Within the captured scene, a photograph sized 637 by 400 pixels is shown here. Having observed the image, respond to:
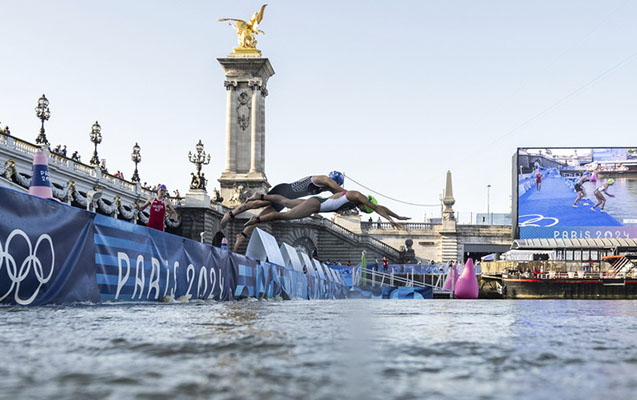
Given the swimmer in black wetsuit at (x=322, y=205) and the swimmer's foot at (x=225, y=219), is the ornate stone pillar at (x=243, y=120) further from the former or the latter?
the swimmer's foot at (x=225, y=219)

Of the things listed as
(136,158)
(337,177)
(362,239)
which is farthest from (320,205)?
(362,239)

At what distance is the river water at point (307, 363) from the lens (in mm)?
2051

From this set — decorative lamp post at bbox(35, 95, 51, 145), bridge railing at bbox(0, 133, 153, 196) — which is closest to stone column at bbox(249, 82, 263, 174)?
bridge railing at bbox(0, 133, 153, 196)

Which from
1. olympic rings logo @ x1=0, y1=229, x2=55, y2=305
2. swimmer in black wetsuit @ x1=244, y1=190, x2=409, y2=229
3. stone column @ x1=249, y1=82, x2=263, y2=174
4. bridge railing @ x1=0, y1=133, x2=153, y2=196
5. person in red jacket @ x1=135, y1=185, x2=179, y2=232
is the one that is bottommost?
olympic rings logo @ x1=0, y1=229, x2=55, y2=305

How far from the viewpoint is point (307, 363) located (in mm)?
2695

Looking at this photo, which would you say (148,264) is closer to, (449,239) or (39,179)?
(39,179)

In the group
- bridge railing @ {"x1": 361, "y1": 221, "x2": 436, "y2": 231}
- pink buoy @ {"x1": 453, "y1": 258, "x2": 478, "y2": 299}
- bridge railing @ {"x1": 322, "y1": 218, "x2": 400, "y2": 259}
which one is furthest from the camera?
bridge railing @ {"x1": 361, "y1": 221, "x2": 436, "y2": 231}

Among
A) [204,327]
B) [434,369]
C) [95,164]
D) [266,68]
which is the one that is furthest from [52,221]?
[266,68]

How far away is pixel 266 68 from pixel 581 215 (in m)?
29.0

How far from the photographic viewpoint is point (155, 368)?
2.48 metres

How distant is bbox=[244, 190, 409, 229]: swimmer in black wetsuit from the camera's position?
16.1 metres

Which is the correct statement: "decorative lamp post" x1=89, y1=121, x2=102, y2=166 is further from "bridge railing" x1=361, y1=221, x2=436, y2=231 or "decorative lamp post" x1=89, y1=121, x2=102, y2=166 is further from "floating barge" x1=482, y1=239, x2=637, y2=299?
"bridge railing" x1=361, y1=221, x2=436, y2=231

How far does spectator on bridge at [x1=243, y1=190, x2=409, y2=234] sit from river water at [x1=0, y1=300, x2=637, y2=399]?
11570 millimetres

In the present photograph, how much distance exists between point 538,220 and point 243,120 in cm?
2589
